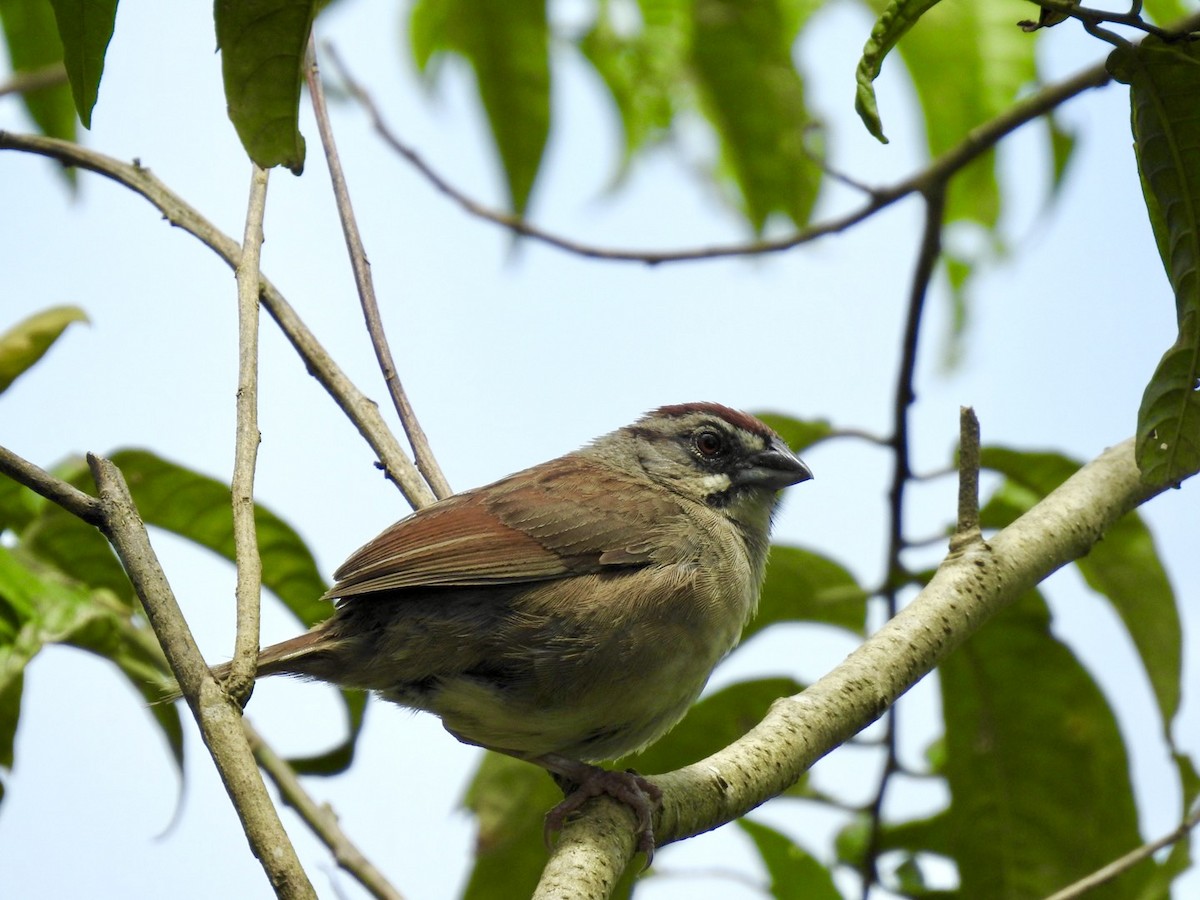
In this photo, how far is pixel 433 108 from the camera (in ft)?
15.7

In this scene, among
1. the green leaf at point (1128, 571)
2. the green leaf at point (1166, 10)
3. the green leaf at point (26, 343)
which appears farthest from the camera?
the green leaf at point (1166, 10)

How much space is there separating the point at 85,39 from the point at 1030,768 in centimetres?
370

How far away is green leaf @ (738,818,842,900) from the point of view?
4.34 meters

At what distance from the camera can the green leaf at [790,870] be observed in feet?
14.3

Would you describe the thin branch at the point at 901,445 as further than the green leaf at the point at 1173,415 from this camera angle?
Yes

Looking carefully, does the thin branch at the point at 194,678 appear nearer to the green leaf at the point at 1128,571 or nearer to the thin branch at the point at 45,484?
the thin branch at the point at 45,484

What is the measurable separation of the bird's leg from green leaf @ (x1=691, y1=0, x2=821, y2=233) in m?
2.11

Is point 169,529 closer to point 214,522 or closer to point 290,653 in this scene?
point 214,522

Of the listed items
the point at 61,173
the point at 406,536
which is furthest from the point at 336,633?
the point at 61,173

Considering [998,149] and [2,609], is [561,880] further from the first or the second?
[998,149]

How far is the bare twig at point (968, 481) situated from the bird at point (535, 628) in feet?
2.78

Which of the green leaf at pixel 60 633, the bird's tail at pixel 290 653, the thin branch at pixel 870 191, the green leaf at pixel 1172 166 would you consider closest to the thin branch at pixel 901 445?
the thin branch at pixel 870 191

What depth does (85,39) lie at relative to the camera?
2.22 meters

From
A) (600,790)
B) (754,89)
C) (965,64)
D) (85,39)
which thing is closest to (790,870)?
(600,790)
